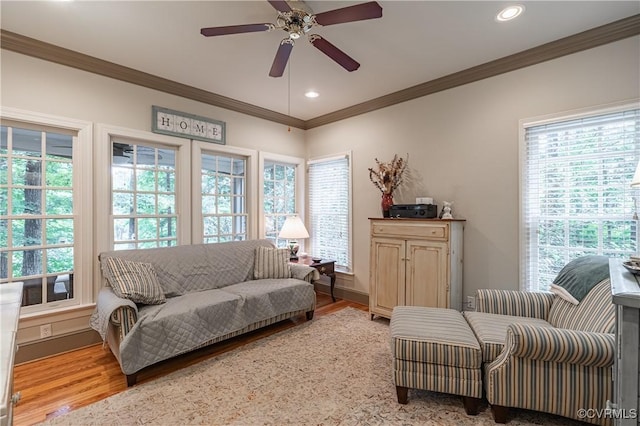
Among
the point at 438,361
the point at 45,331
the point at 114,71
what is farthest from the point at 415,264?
the point at 114,71

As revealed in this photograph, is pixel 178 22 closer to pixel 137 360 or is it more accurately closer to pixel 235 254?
pixel 235 254

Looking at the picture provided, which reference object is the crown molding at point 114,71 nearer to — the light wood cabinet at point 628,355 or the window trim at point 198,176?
the window trim at point 198,176

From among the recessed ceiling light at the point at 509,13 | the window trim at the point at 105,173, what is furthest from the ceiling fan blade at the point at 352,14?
the window trim at the point at 105,173

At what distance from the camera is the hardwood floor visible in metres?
1.97

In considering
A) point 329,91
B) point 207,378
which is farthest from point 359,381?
point 329,91

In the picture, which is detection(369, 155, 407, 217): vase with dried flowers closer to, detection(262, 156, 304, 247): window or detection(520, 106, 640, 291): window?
detection(520, 106, 640, 291): window

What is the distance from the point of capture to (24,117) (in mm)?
2553

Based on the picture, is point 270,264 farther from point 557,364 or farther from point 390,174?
point 557,364

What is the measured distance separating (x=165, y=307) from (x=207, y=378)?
27.1 inches

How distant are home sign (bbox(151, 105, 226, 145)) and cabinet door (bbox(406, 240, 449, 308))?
2732 mm

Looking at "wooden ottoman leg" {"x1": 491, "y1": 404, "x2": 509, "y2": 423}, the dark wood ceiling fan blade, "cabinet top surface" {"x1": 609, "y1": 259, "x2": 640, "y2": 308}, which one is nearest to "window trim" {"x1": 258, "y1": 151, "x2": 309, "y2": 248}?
the dark wood ceiling fan blade

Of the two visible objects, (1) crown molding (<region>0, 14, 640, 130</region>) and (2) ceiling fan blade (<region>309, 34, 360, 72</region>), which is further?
(1) crown molding (<region>0, 14, 640, 130</region>)

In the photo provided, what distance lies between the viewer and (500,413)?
1.81 meters

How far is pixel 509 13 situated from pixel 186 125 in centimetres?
332
